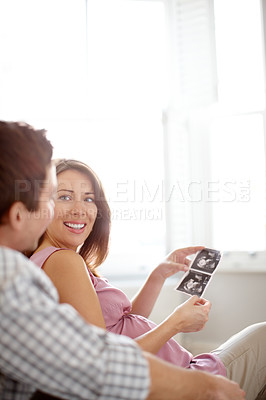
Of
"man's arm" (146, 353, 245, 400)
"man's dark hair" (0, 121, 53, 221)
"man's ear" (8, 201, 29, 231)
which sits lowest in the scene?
"man's arm" (146, 353, 245, 400)

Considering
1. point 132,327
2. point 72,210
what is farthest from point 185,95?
point 132,327

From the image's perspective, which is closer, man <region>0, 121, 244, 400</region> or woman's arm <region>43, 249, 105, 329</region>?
man <region>0, 121, 244, 400</region>

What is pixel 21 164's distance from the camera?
80 centimetres

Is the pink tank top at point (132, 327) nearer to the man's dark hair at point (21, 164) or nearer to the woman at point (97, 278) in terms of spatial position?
the woman at point (97, 278)

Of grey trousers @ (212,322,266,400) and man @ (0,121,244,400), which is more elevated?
man @ (0,121,244,400)

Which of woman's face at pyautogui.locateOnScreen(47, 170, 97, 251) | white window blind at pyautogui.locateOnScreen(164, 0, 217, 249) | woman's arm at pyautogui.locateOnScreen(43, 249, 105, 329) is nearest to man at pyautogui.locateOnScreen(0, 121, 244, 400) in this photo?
woman's arm at pyautogui.locateOnScreen(43, 249, 105, 329)

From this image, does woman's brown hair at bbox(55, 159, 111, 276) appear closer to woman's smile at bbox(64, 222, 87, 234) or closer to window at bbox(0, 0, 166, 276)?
woman's smile at bbox(64, 222, 87, 234)

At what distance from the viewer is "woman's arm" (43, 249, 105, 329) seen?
1.10 meters

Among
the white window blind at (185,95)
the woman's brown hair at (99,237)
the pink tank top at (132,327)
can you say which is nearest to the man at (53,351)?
the pink tank top at (132,327)

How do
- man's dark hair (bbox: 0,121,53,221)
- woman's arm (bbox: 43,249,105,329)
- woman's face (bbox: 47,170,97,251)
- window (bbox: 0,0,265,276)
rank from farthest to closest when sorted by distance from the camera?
1. window (bbox: 0,0,265,276)
2. woman's face (bbox: 47,170,97,251)
3. woman's arm (bbox: 43,249,105,329)
4. man's dark hair (bbox: 0,121,53,221)

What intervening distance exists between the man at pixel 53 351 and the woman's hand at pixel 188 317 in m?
0.39

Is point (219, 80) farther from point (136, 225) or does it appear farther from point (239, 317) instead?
point (239, 317)

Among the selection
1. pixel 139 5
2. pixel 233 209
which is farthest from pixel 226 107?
pixel 139 5

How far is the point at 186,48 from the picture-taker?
2537 mm
